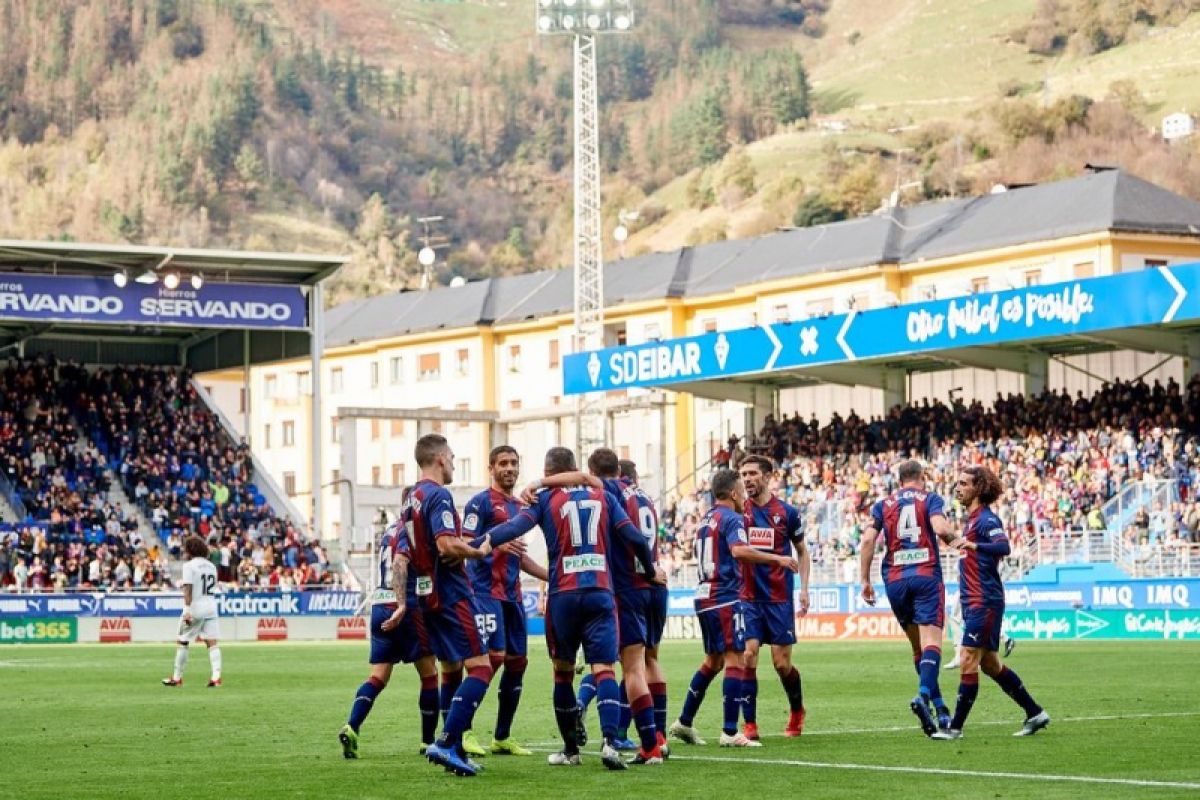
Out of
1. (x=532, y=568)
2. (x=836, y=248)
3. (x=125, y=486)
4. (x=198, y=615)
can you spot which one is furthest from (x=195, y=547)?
(x=836, y=248)

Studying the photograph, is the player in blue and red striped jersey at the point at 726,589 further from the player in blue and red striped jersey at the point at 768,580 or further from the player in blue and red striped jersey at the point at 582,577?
the player in blue and red striped jersey at the point at 582,577

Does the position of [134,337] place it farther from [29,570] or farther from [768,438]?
[768,438]

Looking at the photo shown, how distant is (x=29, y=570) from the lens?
55375mm

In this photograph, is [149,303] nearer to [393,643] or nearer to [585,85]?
[585,85]

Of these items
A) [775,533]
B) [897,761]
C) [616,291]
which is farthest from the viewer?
[616,291]

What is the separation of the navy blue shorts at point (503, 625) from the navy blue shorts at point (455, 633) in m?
0.72

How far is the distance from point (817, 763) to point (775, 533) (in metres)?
2.84

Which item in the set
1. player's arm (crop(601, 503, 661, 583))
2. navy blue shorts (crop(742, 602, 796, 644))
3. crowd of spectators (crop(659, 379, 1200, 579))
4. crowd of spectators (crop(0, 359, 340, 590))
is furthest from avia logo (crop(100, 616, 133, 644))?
player's arm (crop(601, 503, 661, 583))

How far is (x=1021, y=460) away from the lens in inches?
2098

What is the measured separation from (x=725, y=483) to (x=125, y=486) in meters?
47.3

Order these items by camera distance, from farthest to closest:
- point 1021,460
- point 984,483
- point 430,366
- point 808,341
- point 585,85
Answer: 1. point 430,366
2. point 585,85
3. point 808,341
4. point 1021,460
5. point 984,483

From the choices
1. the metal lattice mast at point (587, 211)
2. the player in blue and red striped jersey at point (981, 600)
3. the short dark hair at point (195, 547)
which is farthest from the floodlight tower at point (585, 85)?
the player in blue and red striped jersey at point (981, 600)

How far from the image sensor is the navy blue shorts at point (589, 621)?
15164 millimetres

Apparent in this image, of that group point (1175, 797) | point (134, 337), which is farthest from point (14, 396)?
point (1175, 797)
